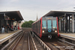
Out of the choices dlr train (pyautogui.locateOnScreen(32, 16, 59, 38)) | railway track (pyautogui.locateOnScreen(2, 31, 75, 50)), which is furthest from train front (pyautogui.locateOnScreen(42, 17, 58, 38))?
railway track (pyautogui.locateOnScreen(2, 31, 75, 50))

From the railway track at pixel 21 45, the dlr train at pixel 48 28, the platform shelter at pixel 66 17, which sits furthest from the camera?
the platform shelter at pixel 66 17

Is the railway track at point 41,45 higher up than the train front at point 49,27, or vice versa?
the train front at point 49,27

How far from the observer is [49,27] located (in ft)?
39.4

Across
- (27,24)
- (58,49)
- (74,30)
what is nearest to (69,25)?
(74,30)

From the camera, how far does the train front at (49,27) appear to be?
39.1 ft

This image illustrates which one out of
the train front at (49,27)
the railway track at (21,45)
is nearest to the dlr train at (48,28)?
the train front at (49,27)

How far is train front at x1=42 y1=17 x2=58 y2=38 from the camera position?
1190cm

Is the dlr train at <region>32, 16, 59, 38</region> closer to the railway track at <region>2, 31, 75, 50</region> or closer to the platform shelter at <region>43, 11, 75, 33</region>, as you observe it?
the railway track at <region>2, 31, 75, 50</region>

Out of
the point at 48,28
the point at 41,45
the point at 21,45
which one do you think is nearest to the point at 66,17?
the point at 48,28

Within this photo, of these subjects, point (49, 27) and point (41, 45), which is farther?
point (49, 27)

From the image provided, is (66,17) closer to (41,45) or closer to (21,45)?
(41,45)

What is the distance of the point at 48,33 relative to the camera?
11906mm

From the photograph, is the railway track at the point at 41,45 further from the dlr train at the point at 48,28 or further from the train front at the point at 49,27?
the train front at the point at 49,27

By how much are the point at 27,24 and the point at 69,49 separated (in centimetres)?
8401
